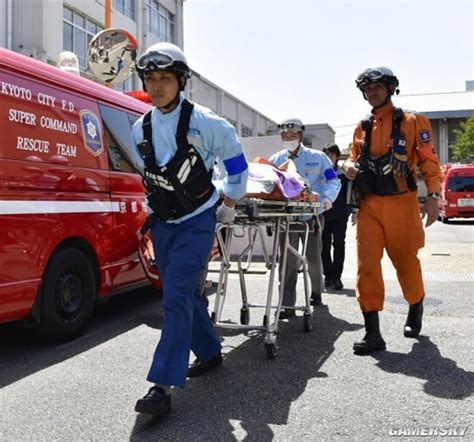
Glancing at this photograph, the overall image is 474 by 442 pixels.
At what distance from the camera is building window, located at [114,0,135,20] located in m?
23.3

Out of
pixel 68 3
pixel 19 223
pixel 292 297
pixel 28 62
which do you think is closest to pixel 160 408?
pixel 19 223

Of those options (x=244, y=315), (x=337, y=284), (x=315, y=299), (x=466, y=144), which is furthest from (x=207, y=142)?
(x=466, y=144)

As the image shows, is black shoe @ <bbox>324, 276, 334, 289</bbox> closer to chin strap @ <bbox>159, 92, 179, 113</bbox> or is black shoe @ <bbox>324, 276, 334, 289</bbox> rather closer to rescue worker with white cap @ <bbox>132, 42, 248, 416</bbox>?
rescue worker with white cap @ <bbox>132, 42, 248, 416</bbox>

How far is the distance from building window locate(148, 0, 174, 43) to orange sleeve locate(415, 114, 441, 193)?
2435 cm

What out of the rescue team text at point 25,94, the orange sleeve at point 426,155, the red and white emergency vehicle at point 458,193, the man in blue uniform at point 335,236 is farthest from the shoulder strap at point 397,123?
the red and white emergency vehicle at point 458,193

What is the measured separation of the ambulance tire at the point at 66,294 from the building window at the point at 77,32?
53.2 ft

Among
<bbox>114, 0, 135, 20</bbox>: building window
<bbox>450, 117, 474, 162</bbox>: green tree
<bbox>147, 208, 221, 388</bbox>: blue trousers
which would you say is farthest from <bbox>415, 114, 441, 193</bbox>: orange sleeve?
<bbox>450, 117, 474, 162</bbox>: green tree

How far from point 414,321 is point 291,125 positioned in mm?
2180

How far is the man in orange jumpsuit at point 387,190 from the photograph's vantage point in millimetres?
4141

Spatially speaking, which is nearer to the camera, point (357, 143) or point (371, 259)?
point (371, 259)

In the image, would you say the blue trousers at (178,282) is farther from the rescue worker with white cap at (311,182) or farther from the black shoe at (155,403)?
the rescue worker with white cap at (311,182)

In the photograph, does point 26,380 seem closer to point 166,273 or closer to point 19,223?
point 19,223

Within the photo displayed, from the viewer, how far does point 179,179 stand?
310 cm

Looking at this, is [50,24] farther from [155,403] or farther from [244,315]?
[155,403]
